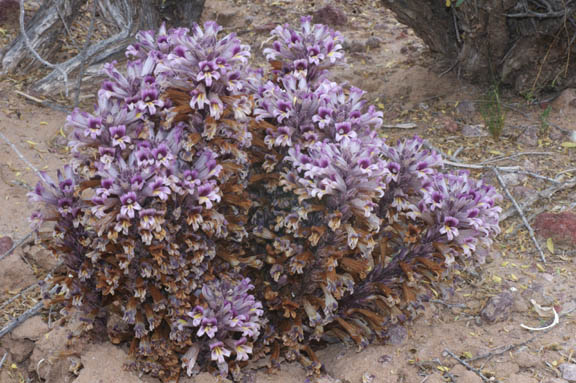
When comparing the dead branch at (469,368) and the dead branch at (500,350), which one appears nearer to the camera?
the dead branch at (469,368)

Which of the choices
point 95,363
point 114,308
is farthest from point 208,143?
point 95,363

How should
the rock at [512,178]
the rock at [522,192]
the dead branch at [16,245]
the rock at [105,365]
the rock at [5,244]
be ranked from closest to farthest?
the rock at [105,365], the dead branch at [16,245], the rock at [5,244], the rock at [522,192], the rock at [512,178]

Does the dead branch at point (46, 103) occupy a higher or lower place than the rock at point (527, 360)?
higher

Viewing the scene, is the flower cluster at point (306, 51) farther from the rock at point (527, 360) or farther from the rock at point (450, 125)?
the rock at point (450, 125)

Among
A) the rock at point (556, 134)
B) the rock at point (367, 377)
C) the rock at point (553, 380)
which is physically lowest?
the rock at point (367, 377)

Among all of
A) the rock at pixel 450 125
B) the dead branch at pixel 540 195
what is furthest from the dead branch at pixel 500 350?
the rock at pixel 450 125

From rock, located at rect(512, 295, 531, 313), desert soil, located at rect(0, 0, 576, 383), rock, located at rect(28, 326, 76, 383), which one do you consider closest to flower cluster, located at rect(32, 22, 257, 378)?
rock, located at rect(28, 326, 76, 383)
